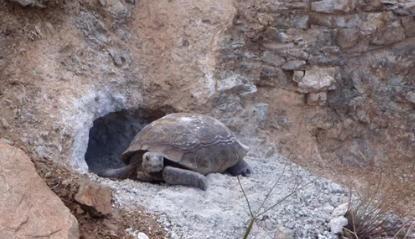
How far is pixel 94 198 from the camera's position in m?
3.84

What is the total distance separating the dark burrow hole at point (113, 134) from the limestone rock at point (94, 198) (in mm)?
1396

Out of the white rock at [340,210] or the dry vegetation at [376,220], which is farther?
the white rock at [340,210]

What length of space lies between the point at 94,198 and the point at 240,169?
4.66 feet

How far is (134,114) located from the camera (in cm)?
550

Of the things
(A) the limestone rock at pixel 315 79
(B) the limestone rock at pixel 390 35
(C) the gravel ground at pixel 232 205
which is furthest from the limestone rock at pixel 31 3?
(B) the limestone rock at pixel 390 35

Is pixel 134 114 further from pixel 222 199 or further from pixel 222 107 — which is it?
pixel 222 199

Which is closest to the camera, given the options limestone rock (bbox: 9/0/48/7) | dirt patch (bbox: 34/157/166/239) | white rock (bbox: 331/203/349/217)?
dirt patch (bbox: 34/157/166/239)

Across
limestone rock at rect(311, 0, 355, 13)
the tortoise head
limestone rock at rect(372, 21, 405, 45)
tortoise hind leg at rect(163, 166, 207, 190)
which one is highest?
limestone rock at rect(311, 0, 355, 13)

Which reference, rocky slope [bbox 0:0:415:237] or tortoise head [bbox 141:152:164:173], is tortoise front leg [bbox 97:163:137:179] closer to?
tortoise head [bbox 141:152:164:173]

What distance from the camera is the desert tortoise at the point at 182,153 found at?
4527 mm

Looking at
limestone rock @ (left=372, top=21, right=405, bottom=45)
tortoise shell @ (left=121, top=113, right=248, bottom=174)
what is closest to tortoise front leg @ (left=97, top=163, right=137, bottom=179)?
tortoise shell @ (left=121, top=113, right=248, bottom=174)

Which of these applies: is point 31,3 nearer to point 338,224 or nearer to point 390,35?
point 338,224

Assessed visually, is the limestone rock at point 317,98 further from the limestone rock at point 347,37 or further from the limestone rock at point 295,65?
the limestone rock at point 347,37

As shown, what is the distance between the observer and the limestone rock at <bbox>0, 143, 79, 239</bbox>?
3339 mm
